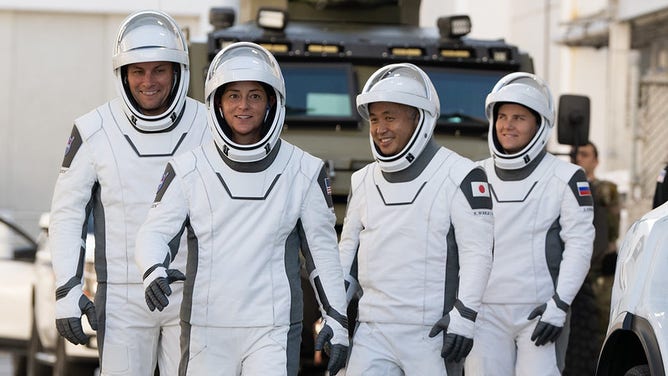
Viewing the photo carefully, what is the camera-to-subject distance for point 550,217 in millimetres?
8508

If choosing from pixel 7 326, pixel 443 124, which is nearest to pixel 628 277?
pixel 443 124

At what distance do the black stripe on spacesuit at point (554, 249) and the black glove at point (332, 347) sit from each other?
2107 millimetres

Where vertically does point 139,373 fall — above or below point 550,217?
below

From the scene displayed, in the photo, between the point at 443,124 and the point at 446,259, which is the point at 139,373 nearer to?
the point at 446,259

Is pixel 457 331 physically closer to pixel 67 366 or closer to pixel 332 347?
pixel 332 347

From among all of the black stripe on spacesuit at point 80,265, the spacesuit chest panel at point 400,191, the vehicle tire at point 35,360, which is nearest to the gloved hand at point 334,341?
the spacesuit chest panel at point 400,191

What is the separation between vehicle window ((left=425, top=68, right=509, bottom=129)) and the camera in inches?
441

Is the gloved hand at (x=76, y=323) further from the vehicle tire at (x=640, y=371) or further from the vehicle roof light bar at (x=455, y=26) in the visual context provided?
the vehicle roof light bar at (x=455, y=26)

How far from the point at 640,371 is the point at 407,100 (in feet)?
5.95

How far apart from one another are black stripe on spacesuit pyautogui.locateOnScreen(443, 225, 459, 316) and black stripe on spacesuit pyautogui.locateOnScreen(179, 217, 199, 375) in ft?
4.20

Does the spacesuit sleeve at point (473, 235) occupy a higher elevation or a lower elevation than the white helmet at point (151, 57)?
lower

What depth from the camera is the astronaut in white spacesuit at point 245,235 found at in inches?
251

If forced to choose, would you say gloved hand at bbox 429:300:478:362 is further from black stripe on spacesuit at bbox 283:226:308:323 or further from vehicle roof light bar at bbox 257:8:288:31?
vehicle roof light bar at bbox 257:8:288:31

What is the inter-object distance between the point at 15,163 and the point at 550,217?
43.2 ft
